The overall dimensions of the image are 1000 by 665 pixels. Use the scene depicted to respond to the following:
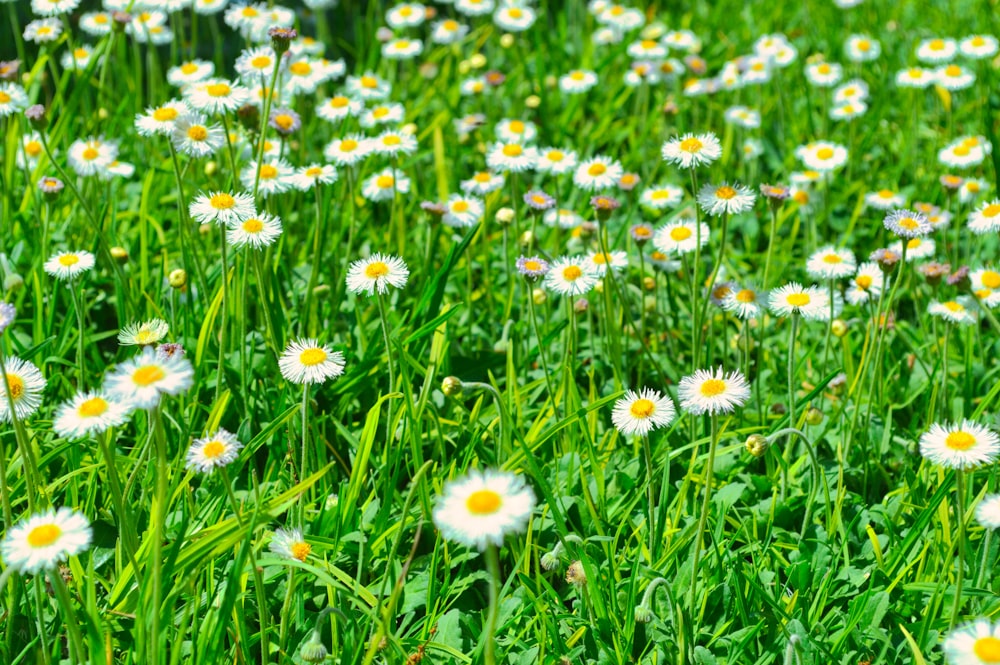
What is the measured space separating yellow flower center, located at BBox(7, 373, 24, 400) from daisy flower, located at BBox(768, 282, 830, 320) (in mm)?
1497

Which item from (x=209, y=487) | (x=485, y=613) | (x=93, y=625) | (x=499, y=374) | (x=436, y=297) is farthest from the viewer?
(x=499, y=374)

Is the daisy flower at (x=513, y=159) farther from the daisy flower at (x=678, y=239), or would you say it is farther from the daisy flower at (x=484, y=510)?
the daisy flower at (x=484, y=510)

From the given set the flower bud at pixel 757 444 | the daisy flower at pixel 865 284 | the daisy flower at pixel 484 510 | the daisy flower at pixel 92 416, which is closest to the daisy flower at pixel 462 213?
the daisy flower at pixel 865 284

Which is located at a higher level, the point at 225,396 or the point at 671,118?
the point at 671,118

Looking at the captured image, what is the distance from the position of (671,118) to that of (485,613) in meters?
2.40

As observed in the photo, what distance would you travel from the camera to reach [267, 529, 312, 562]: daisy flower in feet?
5.98

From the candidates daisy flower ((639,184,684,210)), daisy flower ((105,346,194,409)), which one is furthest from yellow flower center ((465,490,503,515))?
daisy flower ((639,184,684,210))

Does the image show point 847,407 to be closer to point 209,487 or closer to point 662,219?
point 662,219

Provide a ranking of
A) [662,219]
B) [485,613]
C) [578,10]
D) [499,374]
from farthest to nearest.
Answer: [578,10], [662,219], [499,374], [485,613]

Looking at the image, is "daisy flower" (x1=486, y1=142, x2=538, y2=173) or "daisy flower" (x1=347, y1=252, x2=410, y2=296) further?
"daisy flower" (x1=486, y1=142, x2=538, y2=173)

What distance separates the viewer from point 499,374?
9.04 ft

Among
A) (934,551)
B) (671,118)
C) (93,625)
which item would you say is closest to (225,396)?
(93,625)

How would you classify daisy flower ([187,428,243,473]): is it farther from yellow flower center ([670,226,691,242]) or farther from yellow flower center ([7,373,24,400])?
yellow flower center ([670,226,691,242])

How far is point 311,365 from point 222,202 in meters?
0.42
